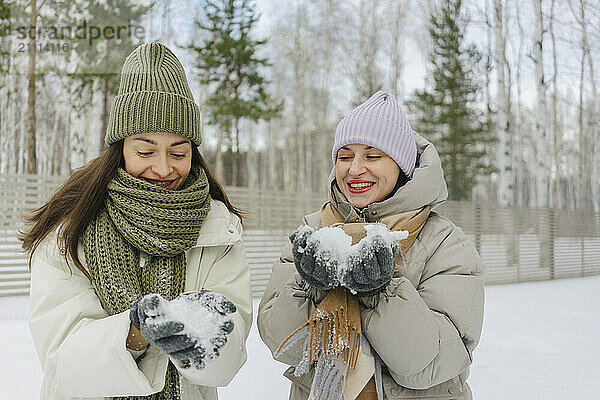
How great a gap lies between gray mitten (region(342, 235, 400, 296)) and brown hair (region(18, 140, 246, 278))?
0.78 meters

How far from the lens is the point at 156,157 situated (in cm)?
167

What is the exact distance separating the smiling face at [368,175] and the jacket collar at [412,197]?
3 cm

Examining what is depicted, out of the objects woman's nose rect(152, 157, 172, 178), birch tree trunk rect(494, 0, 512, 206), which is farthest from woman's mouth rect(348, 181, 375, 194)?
birch tree trunk rect(494, 0, 512, 206)

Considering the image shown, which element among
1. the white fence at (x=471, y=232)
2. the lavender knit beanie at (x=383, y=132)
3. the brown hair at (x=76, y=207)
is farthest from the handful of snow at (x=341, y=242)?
the white fence at (x=471, y=232)

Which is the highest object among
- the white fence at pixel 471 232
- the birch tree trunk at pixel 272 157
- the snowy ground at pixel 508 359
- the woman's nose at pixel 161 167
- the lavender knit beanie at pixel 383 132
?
the birch tree trunk at pixel 272 157

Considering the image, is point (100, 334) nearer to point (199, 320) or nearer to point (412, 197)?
point (199, 320)

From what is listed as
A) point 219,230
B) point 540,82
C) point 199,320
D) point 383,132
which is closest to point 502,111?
point 540,82

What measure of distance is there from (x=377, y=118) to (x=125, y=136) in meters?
0.82

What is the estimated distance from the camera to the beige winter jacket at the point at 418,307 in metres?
1.46

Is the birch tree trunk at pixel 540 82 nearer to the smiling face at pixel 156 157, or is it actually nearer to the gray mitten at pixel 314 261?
the smiling face at pixel 156 157

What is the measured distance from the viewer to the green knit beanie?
1.64 m

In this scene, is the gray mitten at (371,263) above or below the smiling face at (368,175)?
below

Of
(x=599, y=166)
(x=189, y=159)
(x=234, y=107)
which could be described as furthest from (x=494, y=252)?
(x=599, y=166)

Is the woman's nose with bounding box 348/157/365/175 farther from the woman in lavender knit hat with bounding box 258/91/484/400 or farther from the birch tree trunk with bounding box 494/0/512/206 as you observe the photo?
the birch tree trunk with bounding box 494/0/512/206
